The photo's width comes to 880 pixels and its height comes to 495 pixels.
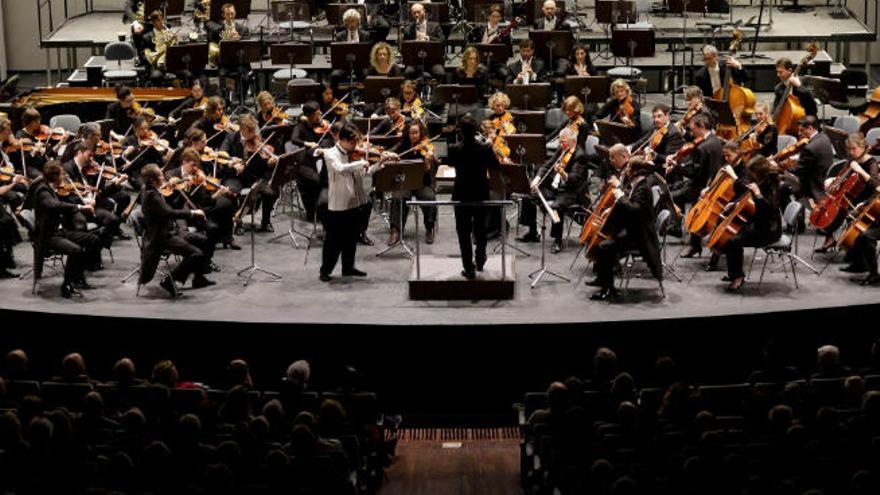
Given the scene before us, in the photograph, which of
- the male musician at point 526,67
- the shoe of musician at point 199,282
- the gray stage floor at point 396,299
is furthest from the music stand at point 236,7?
the shoe of musician at point 199,282

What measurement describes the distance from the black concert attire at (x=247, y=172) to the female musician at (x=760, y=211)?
161 inches

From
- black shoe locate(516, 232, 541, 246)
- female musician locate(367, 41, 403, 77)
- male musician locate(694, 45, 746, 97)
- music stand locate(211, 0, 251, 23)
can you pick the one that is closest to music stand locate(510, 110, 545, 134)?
black shoe locate(516, 232, 541, 246)

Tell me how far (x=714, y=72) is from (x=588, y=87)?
1339 mm

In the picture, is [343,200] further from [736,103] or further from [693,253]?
[736,103]

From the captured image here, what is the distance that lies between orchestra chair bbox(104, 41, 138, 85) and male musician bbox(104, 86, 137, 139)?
8.45ft

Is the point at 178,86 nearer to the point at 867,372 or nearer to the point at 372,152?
the point at 372,152

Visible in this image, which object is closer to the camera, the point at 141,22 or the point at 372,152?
the point at 372,152

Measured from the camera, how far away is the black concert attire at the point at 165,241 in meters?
13.0

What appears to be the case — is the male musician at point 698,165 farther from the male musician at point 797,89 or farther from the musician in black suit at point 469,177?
the musician in black suit at point 469,177

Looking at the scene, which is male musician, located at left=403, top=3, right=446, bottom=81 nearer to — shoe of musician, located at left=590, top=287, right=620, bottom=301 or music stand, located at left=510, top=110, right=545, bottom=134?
music stand, located at left=510, top=110, right=545, bottom=134

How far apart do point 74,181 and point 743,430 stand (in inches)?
255

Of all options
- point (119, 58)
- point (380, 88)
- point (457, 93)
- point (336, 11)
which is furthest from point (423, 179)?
point (119, 58)

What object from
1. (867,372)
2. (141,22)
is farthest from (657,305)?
(141,22)

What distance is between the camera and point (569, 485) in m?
9.35
